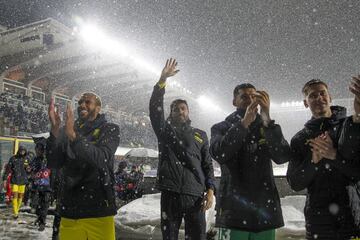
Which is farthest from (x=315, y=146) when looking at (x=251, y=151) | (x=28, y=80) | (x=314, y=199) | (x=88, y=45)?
(x=28, y=80)

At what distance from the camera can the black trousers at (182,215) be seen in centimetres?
346

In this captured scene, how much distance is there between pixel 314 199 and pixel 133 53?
1119 inches

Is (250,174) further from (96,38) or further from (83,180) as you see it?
(96,38)

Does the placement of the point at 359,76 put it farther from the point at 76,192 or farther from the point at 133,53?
the point at 133,53

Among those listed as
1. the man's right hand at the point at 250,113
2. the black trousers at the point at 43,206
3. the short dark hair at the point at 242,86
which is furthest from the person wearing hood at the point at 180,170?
the black trousers at the point at 43,206

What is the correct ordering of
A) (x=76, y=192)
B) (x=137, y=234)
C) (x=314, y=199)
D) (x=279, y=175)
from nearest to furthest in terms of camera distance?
(x=314, y=199) < (x=76, y=192) < (x=137, y=234) < (x=279, y=175)

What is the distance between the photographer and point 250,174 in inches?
103

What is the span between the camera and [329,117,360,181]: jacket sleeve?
2.04 metres

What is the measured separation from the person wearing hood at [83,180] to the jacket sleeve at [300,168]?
1499 mm

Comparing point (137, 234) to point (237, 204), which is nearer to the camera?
point (237, 204)

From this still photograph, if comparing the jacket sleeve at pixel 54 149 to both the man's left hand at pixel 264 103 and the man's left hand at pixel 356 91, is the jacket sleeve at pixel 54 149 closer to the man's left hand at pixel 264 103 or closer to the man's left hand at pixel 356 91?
the man's left hand at pixel 264 103

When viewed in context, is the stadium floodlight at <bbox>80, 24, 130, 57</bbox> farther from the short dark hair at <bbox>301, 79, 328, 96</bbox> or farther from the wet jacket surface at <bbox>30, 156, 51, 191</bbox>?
the short dark hair at <bbox>301, 79, 328, 96</bbox>

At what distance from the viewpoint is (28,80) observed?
2361cm

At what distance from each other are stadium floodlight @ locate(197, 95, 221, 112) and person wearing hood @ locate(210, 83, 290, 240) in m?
41.1
